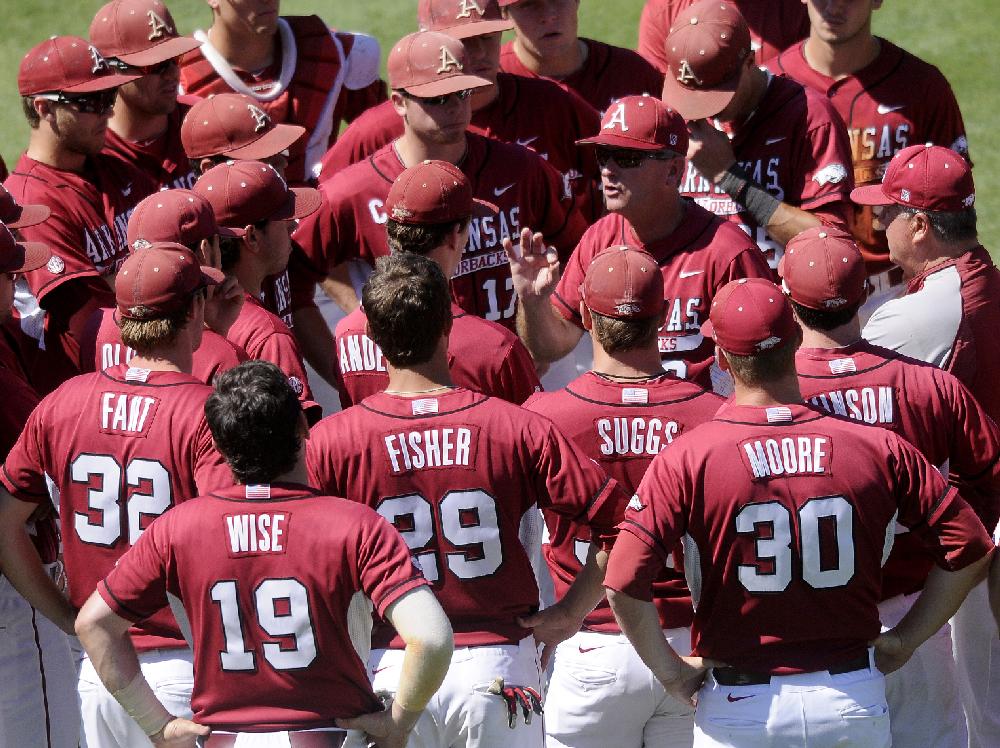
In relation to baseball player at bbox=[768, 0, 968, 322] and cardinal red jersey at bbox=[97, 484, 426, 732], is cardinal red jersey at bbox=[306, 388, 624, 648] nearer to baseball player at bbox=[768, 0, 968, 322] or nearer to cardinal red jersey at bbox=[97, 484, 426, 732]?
cardinal red jersey at bbox=[97, 484, 426, 732]

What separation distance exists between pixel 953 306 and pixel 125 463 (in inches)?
90.6

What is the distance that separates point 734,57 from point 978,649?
2.11 m

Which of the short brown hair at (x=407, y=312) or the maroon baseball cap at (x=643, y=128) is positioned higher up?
the maroon baseball cap at (x=643, y=128)

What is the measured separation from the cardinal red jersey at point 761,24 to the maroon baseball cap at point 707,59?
136 cm

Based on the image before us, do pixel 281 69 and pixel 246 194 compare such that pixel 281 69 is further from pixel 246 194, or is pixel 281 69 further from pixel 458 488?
pixel 458 488

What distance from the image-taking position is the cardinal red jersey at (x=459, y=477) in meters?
3.54

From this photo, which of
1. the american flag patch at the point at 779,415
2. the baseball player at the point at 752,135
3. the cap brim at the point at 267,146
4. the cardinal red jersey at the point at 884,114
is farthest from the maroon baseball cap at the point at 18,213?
the cardinal red jersey at the point at 884,114

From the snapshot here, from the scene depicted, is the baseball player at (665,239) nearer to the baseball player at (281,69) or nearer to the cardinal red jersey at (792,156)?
the cardinal red jersey at (792,156)

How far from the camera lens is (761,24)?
6.53 metres

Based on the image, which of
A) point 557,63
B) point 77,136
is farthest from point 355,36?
point 77,136

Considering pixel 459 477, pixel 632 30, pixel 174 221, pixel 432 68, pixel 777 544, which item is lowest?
pixel 777 544

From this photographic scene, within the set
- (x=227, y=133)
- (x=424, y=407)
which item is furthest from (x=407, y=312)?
(x=227, y=133)

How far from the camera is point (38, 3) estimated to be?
10383 mm

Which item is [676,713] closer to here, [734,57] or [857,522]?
[857,522]
